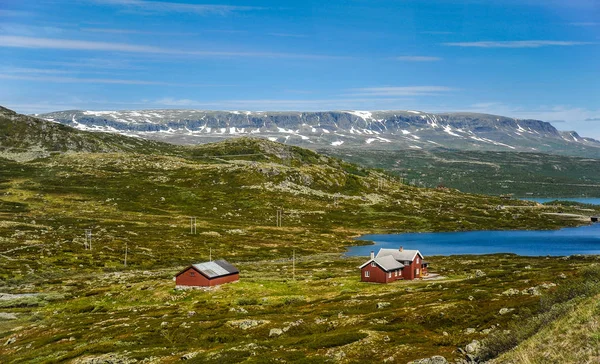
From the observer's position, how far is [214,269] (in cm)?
11050

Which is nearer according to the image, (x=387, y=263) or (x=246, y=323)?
(x=246, y=323)

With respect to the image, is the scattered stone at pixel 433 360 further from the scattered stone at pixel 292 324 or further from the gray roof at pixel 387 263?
the gray roof at pixel 387 263

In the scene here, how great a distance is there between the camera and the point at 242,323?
6562 centimetres

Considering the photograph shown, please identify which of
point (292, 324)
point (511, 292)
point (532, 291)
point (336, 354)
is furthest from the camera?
point (292, 324)

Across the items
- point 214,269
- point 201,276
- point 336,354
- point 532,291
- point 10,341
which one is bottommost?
point 10,341

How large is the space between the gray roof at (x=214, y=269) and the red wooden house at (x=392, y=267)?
29337 mm

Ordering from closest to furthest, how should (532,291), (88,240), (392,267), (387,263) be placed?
(532,291), (392,267), (387,263), (88,240)

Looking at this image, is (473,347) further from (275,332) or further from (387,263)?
(387,263)

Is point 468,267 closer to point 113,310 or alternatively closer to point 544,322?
point 113,310

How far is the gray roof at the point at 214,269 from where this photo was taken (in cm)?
10712

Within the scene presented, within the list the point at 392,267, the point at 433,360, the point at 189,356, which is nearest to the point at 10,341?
the point at 189,356

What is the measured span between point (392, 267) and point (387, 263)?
1311mm

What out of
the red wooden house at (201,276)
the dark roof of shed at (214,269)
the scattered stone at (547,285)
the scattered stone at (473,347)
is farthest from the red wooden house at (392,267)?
the scattered stone at (473,347)

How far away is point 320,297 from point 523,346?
63030 millimetres
